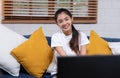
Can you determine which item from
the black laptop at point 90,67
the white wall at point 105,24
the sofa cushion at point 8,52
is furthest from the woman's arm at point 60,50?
the black laptop at point 90,67

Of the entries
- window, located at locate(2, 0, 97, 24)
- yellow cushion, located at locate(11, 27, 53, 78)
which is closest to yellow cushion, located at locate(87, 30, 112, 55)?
yellow cushion, located at locate(11, 27, 53, 78)

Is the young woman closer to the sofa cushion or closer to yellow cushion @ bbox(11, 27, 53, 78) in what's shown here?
yellow cushion @ bbox(11, 27, 53, 78)

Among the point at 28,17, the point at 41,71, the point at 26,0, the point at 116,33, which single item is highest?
the point at 26,0

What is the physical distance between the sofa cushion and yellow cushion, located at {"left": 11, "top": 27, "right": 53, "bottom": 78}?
6 centimetres

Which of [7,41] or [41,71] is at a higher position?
[7,41]

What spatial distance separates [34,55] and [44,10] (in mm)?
930

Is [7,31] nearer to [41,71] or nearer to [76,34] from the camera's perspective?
[41,71]

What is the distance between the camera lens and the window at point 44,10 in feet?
10.9

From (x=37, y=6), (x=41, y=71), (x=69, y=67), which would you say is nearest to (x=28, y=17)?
(x=37, y=6)

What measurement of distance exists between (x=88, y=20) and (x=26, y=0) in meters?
0.87

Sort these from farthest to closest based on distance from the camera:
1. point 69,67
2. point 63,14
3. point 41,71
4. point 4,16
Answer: point 4,16, point 41,71, point 63,14, point 69,67

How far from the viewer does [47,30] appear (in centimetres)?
335

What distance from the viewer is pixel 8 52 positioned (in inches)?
98.9

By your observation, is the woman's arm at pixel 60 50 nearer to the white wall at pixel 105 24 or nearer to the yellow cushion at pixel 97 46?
the yellow cushion at pixel 97 46
